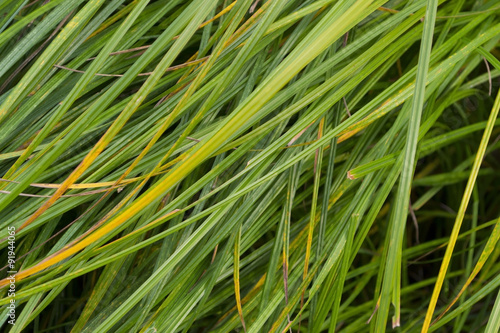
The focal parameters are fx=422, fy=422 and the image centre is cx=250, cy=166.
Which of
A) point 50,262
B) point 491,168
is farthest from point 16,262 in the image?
point 491,168

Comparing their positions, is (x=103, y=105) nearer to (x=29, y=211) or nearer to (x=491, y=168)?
(x=29, y=211)

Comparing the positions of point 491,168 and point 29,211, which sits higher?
point 29,211

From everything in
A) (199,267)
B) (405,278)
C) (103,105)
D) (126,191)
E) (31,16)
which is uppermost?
(31,16)

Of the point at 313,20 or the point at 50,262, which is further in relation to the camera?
the point at 313,20

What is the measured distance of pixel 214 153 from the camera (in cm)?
49

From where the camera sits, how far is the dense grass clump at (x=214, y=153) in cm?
42

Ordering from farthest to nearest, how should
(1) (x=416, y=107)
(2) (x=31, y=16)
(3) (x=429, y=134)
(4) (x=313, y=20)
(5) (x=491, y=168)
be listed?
(5) (x=491, y=168) → (3) (x=429, y=134) → (4) (x=313, y=20) → (2) (x=31, y=16) → (1) (x=416, y=107)

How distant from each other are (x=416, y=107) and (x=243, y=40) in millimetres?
256

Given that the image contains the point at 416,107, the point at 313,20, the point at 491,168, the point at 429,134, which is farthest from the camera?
the point at 491,168

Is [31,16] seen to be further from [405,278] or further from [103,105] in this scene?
[405,278]

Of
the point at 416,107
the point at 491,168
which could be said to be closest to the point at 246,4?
the point at 416,107

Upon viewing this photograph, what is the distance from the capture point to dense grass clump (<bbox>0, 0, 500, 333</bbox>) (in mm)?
421

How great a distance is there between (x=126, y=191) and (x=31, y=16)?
251 millimetres

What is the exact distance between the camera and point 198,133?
1.81ft
